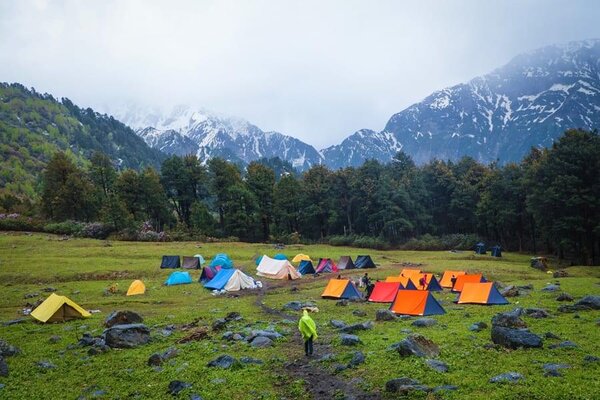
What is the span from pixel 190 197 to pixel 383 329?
83.1m

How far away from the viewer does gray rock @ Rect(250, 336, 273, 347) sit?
1977cm

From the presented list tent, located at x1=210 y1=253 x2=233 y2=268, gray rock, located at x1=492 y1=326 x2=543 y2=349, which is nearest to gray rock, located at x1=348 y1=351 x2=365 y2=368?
gray rock, located at x1=492 y1=326 x2=543 y2=349

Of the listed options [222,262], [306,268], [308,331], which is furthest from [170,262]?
[308,331]

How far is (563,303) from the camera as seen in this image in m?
25.5

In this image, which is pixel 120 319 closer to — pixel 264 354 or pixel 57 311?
pixel 57 311

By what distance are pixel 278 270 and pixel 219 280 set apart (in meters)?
9.11

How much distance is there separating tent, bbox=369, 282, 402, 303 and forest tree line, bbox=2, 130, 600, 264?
50.4 meters

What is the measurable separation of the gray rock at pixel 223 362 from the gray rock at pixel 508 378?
938 cm

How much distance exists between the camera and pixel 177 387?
14.4 m

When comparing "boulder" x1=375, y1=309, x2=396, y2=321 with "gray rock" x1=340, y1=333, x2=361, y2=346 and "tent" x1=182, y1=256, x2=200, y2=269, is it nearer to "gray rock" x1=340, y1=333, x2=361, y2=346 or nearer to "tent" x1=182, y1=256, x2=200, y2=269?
"gray rock" x1=340, y1=333, x2=361, y2=346

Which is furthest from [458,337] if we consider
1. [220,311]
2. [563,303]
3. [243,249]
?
[243,249]

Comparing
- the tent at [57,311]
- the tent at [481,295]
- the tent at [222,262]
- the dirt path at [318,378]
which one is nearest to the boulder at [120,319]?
the tent at [57,311]

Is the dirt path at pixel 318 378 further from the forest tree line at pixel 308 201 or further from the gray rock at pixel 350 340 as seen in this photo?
the forest tree line at pixel 308 201

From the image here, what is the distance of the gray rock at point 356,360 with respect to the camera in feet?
52.3
